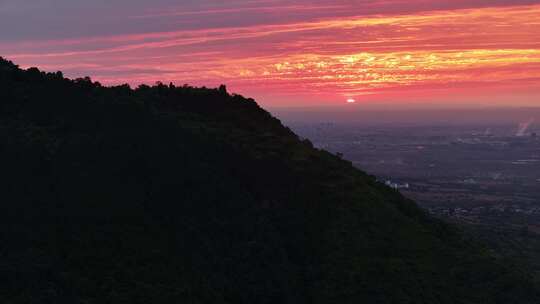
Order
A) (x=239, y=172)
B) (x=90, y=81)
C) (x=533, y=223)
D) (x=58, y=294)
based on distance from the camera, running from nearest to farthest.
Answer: (x=58, y=294) → (x=239, y=172) → (x=90, y=81) → (x=533, y=223)

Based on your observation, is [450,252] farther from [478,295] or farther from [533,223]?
[533,223]

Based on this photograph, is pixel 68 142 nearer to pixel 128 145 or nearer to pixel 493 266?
pixel 128 145

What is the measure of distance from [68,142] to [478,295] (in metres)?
24.0

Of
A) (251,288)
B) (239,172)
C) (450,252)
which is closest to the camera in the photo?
(251,288)

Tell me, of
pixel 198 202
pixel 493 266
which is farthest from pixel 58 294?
pixel 493 266

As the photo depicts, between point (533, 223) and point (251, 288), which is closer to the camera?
point (251, 288)

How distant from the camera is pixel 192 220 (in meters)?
35.3

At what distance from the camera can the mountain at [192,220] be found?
30359 millimetres

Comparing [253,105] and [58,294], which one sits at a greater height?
[253,105]

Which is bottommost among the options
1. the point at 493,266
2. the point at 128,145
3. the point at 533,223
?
the point at 533,223

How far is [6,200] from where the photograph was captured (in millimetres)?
33719

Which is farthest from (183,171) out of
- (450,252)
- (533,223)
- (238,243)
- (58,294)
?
(533,223)

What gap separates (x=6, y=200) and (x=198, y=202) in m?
9.80

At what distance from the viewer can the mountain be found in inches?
1195
